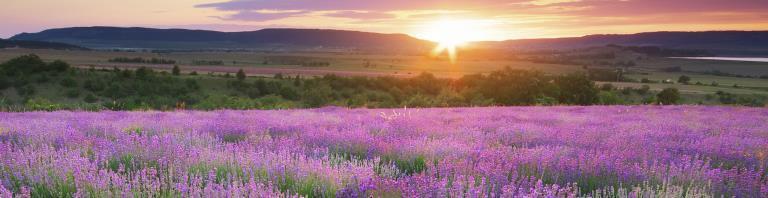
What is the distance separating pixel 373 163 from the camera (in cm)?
419

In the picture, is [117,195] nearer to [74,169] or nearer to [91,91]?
[74,169]

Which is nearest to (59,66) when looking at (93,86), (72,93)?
(93,86)

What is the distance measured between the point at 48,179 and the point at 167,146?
3.70 feet

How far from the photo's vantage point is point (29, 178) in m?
3.24

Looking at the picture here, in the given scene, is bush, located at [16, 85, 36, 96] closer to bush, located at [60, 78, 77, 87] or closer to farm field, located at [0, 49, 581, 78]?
bush, located at [60, 78, 77, 87]

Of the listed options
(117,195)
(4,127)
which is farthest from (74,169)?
(4,127)

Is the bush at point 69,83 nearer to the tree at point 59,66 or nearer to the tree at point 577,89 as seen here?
the tree at point 59,66

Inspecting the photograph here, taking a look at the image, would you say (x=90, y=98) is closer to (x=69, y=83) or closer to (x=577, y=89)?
(x=69, y=83)

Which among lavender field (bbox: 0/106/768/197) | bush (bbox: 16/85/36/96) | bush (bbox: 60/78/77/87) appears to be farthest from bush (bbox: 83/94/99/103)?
lavender field (bbox: 0/106/768/197)

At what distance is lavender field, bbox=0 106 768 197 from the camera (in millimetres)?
2953

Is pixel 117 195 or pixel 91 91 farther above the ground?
pixel 117 195

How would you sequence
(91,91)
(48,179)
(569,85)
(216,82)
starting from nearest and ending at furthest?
(48,179) → (569,85) → (91,91) → (216,82)

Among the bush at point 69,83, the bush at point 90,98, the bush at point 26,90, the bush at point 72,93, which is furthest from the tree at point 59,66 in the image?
the bush at point 90,98

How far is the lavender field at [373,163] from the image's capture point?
2.95 m
